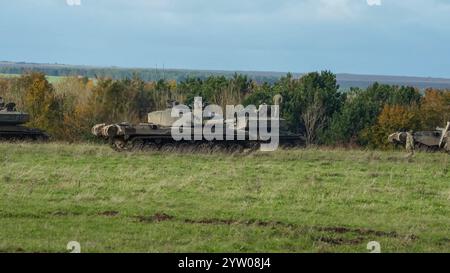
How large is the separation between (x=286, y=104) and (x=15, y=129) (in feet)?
97.5

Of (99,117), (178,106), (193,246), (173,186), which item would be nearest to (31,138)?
(178,106)

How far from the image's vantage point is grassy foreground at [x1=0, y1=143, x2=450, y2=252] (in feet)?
37.0

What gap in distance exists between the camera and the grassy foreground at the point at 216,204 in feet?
37.0

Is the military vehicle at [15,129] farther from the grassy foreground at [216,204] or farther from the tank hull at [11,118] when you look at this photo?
the grassy foreground at [216,204]

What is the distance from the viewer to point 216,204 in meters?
14.5

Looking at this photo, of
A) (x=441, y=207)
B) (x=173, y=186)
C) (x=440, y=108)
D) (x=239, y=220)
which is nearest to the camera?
(x=239, y=220)

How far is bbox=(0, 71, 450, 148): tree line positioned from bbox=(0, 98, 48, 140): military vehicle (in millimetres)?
19541

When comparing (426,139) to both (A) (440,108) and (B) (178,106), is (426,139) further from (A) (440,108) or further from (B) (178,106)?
(A) (440,108)

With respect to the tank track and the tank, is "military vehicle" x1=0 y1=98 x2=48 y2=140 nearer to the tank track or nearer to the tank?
the tank

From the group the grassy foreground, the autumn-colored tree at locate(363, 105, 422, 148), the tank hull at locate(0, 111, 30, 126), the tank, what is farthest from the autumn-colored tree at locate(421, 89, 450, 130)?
the grassy foreground

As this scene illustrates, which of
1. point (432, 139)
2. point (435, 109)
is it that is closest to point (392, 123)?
point (435, 109)

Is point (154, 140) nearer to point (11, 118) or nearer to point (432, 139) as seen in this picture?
point (11, 118)

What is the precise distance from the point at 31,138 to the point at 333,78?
35230mm

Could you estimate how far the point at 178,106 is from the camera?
95.3 ft
